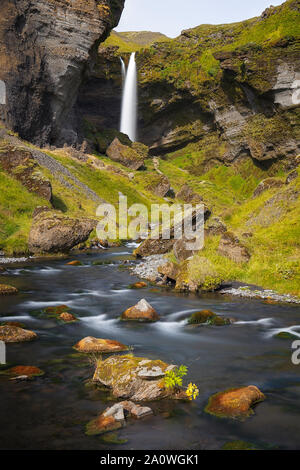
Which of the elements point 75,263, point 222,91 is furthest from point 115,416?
point 222,91

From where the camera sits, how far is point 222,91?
83812 mm

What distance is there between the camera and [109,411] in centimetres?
686

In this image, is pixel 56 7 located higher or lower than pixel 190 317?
higher

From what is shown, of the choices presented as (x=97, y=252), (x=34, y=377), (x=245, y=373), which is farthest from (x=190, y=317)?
(x=97, y=252)

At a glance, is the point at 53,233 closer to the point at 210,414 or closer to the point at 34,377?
the point at 34,377

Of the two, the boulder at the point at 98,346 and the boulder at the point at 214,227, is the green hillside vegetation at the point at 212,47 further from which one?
the boulder at the point at 98,346

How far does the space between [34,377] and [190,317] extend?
634cm

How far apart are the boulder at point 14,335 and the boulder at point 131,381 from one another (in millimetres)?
3428

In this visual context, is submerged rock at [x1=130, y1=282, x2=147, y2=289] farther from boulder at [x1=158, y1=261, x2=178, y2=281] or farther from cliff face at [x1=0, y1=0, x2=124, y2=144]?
cliff face at [x1=0, y1=0, x2=124, y2=144]

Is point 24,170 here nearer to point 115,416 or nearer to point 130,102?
point 115,416

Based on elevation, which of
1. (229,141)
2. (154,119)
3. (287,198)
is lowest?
(287,198)

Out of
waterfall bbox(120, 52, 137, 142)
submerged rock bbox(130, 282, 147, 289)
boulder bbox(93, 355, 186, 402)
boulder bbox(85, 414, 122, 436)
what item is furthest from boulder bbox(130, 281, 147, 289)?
waterfall bbox(120, 52, 137, 142)

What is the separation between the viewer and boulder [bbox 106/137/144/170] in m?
71.9
